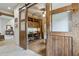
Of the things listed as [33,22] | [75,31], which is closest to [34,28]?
[33,22]

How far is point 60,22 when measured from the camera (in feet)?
7.84

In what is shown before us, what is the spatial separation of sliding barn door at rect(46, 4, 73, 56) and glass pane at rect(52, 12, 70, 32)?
38mm

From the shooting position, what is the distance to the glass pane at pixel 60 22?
7.38 feet

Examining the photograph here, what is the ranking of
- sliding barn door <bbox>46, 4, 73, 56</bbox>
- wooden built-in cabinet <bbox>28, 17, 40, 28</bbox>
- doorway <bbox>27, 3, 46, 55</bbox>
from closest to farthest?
sliding barn door <bbox>46, 4, 73, 56</bbox>, doorway <bbox>27, 3, 46, 55</bbox>, wooden built-in cabinet <bbox>28, 17, 40, 28</bbox>

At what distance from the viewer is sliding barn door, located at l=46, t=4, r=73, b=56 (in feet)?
7.16

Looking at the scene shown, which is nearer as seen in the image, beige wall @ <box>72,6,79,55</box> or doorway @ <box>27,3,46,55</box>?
beige wall @ <box>72,6,79,55</box>

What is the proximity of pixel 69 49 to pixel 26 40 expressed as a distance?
2.74 metres

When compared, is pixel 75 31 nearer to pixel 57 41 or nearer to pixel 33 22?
pixel 57 41

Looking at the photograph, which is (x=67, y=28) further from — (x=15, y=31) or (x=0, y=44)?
(x=0, y=44)

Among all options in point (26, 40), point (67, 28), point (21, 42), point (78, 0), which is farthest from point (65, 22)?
point (21, 42)

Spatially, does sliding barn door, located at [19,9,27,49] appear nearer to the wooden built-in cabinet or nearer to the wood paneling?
the wood paneling

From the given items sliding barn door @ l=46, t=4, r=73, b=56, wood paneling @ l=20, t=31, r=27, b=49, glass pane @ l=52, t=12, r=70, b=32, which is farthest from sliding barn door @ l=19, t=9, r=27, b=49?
glass pane @ l=52, t=12, r=70, b=32

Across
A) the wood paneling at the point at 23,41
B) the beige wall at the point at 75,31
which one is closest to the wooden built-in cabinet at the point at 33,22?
the wood paneling at the point at 23,41

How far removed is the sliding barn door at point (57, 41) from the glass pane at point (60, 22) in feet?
0.13
